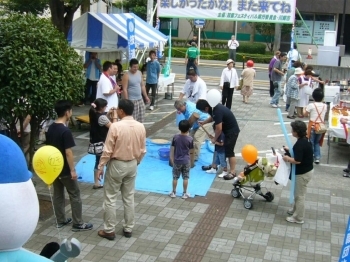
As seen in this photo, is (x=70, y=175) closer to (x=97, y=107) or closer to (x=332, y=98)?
(x=97, y=107)

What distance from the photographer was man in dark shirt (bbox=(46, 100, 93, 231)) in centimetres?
706

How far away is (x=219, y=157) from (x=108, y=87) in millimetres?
2508

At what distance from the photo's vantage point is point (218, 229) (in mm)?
7812

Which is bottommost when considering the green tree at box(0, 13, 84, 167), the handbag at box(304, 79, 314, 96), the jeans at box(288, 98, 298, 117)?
the jeans at box(288, 98, 298, 117)

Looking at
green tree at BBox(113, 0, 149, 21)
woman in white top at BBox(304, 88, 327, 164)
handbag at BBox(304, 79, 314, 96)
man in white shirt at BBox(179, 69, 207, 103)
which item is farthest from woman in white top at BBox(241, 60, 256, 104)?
green tree at BBox(113, 0, 149, 21)

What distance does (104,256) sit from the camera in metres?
6.80

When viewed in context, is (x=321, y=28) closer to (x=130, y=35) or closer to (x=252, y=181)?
(x=130, y=35)

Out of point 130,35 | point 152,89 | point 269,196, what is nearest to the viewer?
point 269,196

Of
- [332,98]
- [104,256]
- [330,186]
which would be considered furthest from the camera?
[332,98]

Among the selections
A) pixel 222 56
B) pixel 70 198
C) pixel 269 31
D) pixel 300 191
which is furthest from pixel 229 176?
pixel 269 31

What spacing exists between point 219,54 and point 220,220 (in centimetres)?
2519

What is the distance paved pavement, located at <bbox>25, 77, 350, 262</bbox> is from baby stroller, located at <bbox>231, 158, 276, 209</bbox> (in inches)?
4.8

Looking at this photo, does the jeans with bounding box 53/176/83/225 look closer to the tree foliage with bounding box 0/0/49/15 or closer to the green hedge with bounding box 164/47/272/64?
the tree foliage with bounding box 0/0/49/15

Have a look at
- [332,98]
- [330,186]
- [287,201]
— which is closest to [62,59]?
[287,201]
